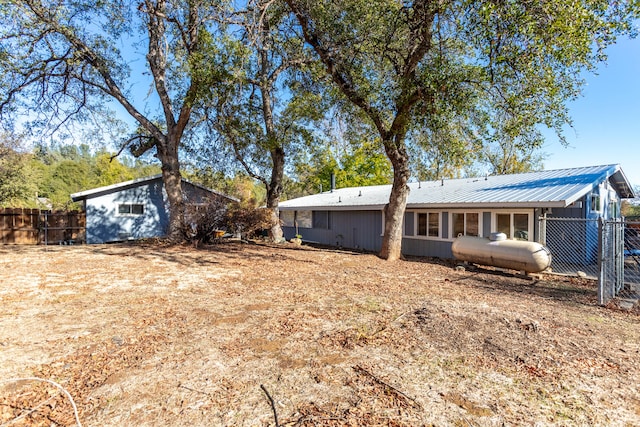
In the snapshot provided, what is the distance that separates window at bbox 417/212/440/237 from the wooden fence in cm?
1650

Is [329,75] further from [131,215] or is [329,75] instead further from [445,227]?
[131,215]

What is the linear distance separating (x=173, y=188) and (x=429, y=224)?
10.3 metres

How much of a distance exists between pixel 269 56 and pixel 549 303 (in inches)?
508

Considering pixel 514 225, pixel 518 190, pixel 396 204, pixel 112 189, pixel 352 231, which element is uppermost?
pixel 112 189

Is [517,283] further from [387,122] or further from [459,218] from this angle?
[387,122]

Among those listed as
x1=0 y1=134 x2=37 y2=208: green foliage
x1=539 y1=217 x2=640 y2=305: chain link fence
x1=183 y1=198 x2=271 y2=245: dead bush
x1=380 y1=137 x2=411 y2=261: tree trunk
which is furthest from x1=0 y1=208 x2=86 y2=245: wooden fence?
x1=539 y1=217 x2=640 y2=305: chain link fence

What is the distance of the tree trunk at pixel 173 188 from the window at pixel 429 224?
9.41 m

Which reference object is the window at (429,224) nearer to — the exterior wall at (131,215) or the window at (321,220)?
the window at (321,220)

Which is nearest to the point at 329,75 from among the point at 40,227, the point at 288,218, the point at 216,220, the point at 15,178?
the point at 216,220

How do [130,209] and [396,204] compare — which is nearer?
[396,204]

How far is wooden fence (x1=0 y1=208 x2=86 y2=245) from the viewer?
15.1 m

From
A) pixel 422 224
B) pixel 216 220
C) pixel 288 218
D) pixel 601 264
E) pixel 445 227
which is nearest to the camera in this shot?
pixel 601 264

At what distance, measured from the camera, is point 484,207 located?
10414mm

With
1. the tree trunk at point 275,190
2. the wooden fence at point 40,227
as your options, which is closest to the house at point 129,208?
the wooden fence at point 40,227
